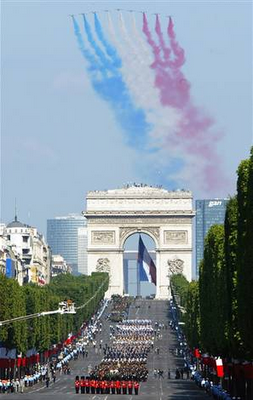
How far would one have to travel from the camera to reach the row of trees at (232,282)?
76.8m

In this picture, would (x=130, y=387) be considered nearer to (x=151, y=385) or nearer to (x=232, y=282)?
(x=151, y=385)

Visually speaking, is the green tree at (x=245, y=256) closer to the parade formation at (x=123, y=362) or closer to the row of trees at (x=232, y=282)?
the row of trees at (x=232, y=282)

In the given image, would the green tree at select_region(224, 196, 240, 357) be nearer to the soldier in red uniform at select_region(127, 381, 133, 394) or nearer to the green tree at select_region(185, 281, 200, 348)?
the soldier in red uniform at select_region(127, 381, 133, 394)

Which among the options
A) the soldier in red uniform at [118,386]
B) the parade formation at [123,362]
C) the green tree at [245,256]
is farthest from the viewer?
the soldier in red uniform at [118,386]

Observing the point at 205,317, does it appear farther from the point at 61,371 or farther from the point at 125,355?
the point at 125,355

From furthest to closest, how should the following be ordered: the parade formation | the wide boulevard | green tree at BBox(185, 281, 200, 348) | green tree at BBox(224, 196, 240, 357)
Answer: green tree at BBox(185, 281, 200, 348) → the parade formation → the wide boulevard → green tree at BBox(224, 196, 240, 357)

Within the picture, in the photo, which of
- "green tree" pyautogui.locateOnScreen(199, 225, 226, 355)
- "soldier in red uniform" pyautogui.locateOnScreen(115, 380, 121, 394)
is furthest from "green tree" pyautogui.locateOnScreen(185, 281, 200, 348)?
"soldier in red uniform" pyautogui.locateOnScreen(115, 380, 121, 394)

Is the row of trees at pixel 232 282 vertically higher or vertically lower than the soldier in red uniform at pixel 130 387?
higher

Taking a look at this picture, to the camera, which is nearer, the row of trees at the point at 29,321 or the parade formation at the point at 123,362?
the parade formation at the point at 123,362

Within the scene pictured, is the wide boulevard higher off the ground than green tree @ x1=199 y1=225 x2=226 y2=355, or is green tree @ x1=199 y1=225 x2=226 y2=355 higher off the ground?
green tree @ x1=199 y1=225 x2=226 y2=355

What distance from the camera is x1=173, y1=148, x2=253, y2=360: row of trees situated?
7675cm

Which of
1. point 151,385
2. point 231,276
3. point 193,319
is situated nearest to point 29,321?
point 193,319

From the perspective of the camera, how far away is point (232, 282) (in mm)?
90812

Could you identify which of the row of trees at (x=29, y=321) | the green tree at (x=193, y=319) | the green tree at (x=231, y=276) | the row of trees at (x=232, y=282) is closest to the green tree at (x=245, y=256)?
the row of trees at (x=232, y=282)
